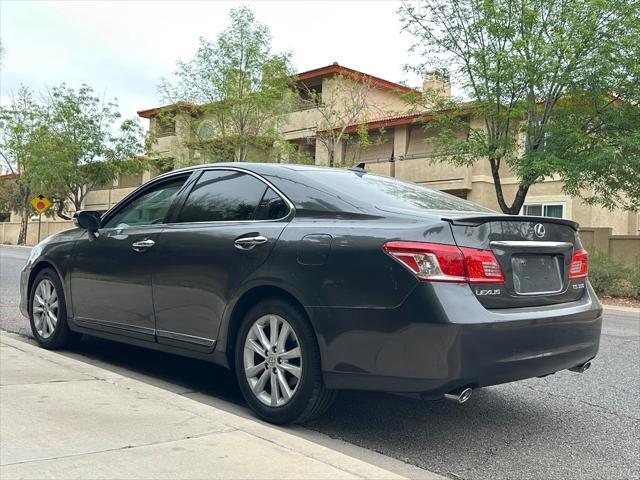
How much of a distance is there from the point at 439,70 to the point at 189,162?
54.4 ft

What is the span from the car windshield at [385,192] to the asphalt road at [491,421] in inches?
55.2

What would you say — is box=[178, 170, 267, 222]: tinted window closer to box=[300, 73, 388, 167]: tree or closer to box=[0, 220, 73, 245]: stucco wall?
box=[300, 73, 388, 167]: tree

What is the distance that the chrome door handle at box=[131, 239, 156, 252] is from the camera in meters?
4.93

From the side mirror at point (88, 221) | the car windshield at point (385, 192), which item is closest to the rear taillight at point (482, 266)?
the car windshield at point (385, 192)

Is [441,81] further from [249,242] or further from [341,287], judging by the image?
[341,287]

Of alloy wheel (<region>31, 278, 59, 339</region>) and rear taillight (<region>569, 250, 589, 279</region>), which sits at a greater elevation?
rear taillight (<region>569, 250, 589, 279</region>)

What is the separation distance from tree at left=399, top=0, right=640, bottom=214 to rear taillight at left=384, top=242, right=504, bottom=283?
12727 millimetres

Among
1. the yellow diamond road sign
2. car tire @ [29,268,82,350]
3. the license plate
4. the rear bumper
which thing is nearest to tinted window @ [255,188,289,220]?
the rear bumper

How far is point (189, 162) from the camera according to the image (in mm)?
31344

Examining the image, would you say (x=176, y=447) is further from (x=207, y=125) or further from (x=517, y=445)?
(x=207, y=125)

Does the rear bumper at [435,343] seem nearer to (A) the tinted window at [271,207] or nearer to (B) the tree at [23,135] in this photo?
(A) the tinted window at [271,207]

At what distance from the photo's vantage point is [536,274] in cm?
387

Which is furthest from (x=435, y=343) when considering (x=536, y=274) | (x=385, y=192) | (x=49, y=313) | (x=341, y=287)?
(x=49, y=313)

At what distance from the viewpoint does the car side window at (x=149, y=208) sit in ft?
16.9
